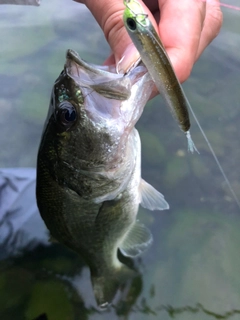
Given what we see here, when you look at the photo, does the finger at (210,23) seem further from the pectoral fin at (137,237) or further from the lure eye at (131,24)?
the lure eye at (131,24)

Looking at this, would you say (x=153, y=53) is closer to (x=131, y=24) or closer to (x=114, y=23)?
(x=131, y=24)

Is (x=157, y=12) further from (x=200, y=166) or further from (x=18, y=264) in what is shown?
(x=18, y=264)

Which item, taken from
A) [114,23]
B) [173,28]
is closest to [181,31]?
[173,28]

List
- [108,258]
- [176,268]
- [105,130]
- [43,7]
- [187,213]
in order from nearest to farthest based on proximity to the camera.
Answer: [105,130] < [108,258] < [176,268] < [187,213] < [43,7]

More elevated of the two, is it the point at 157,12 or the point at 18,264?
the point at 157,12

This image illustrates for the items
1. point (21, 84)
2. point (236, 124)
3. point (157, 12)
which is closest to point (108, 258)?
point (157, 12)

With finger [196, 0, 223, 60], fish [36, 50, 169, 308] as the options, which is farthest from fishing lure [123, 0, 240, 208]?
finger [196, 0, 223, 60]

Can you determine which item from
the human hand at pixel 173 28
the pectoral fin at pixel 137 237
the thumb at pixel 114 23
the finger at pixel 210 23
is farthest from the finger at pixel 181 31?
the pectoral fin at pixel 137 237
